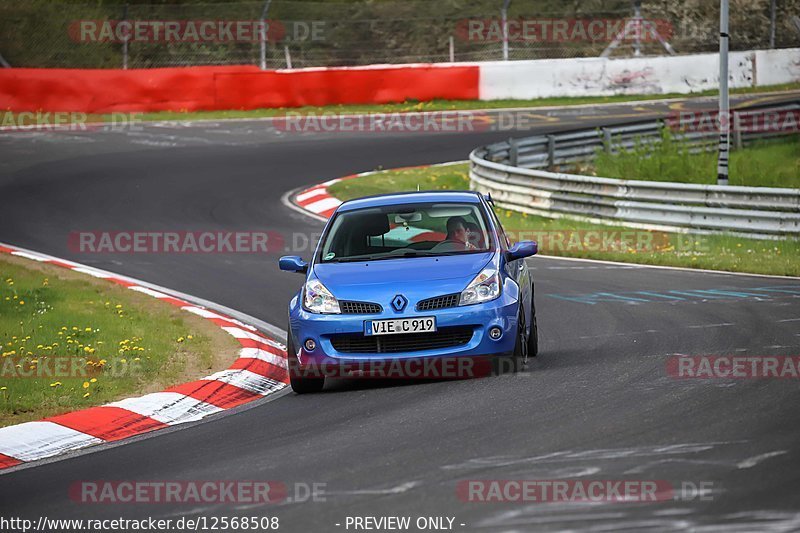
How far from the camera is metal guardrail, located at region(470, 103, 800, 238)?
18.1 metres

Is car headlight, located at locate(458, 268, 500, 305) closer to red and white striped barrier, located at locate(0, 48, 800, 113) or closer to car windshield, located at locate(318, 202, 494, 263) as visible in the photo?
car windshield, located at locate(318, 202, 494, 263)

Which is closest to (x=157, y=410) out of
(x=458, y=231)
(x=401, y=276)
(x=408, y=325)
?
(x=408, y=325)

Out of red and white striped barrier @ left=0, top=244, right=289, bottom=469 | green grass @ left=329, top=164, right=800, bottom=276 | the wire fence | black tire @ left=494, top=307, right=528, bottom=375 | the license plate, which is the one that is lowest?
green grass @ left=329, top=164, right=800, bottom=276

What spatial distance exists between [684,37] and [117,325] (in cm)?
3143

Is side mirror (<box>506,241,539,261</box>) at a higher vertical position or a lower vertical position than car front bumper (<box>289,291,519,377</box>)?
higher

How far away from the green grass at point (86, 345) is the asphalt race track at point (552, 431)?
118 cm

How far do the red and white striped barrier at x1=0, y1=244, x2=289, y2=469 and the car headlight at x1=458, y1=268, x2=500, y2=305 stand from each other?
1782mm

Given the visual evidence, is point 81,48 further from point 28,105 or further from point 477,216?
point 477,216

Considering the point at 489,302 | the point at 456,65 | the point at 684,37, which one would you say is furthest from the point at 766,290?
the point at 684,37

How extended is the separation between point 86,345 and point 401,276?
3325mm

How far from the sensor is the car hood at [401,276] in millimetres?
9617

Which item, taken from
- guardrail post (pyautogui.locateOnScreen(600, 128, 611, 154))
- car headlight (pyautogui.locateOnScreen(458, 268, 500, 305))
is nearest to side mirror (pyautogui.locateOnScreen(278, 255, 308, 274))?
car headlight (pyautogui.locateOnScreen(458, 268, 500, 305))

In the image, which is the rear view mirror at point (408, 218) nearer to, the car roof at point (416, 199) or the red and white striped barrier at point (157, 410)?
the car roof at point (416, 199)

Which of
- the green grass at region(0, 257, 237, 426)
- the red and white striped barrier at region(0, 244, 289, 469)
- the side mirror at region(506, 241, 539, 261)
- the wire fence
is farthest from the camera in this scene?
the wire fence
